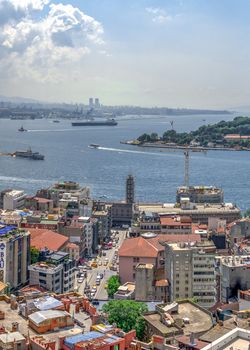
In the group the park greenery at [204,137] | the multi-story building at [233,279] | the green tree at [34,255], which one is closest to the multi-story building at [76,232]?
the green tree at [34,255]

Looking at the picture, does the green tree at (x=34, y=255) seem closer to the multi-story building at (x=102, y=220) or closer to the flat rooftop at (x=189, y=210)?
the multi-story building at (x=102, y=220)

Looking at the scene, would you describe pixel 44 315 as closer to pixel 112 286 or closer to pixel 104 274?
pixel 112 286

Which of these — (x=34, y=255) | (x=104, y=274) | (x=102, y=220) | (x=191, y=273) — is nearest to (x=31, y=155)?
(x=102, y=220)

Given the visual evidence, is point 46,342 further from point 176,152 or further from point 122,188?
point 176,152

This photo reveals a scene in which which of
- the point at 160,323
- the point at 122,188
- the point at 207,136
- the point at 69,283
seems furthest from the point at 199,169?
the point at 160,323

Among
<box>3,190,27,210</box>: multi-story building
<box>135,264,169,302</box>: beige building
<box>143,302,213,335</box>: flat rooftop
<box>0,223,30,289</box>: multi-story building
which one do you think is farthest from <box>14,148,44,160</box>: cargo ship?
<box>143,302,213,335</box>: flat rooftop
